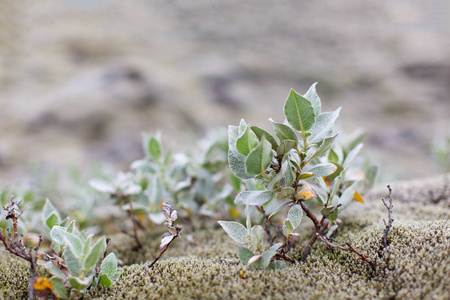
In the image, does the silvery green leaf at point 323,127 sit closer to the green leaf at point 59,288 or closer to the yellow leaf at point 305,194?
the yellow leaf at point 305,194

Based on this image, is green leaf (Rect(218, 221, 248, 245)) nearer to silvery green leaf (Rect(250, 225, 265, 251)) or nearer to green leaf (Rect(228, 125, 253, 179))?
silvery green leaf (Rect(250, 225, 265, 251))

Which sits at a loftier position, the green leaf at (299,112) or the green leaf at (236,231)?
the green leaf at (299,112)

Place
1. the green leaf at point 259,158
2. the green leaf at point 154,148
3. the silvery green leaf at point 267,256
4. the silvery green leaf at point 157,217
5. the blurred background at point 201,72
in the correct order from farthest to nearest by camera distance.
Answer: the blurred background at point 201,72 < the green leaf at point 154,148 < the silvery green leaf at point 157,217 < the silvery green leaf at point 267,256 < the green leaf at point 259,158

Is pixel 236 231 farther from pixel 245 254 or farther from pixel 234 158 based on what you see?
pixel 234 158

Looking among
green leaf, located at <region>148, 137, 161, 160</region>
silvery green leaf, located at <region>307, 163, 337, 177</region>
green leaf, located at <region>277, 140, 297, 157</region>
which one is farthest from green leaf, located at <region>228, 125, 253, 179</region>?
green leaf, located at <region>148, 137, 161, 160</region>

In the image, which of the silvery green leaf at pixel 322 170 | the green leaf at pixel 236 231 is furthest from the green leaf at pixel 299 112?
the green leaf at pixel 236 231

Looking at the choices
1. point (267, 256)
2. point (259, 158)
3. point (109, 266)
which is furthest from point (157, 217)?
point (259, 158)

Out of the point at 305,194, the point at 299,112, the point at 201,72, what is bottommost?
the point at 201,72
